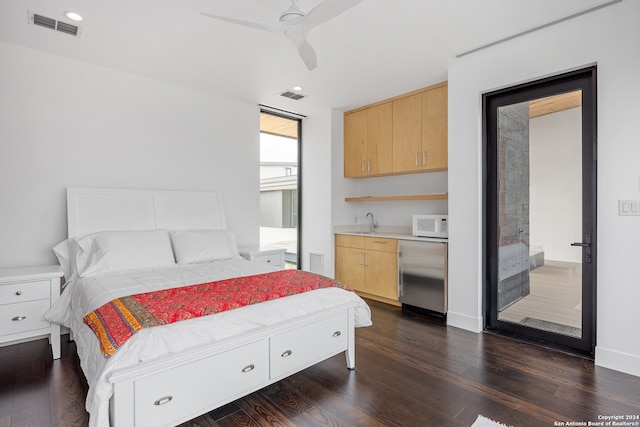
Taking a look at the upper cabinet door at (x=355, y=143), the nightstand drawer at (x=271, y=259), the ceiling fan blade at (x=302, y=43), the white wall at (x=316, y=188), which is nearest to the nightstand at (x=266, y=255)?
the nightstand drawer at (x=271, y=259)

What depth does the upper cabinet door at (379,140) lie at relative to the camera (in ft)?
14.5

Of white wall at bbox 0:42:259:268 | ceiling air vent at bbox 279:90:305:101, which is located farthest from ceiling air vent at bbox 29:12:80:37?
ceiling air vent at bbox 279:90:305:101

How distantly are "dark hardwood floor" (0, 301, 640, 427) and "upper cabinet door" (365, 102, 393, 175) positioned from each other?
244cm

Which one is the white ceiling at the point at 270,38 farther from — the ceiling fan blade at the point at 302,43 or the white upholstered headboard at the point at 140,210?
the white upholstered headboard at the point at 140,210

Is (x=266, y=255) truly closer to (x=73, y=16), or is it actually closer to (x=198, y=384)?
(x=198, y=384)

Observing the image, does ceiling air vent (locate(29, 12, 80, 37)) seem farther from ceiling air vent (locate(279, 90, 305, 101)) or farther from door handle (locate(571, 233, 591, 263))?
door handle (locate(571, 233, 591, 263))

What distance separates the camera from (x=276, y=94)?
427 cm

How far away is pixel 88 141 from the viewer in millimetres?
3371

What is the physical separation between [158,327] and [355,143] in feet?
12.7

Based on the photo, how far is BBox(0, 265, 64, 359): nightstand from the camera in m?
2.51

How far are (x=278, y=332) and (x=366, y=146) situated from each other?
3299mm

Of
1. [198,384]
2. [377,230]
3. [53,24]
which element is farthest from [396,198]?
[53,24]

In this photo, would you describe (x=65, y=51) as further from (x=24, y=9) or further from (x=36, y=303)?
(x=36, y=303)

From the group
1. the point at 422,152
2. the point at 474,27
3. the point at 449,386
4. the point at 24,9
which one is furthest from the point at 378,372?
the point at 24,9
